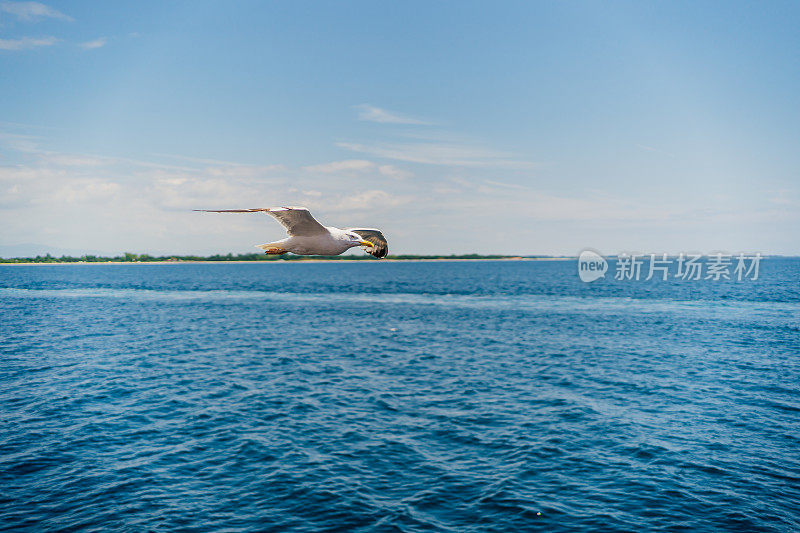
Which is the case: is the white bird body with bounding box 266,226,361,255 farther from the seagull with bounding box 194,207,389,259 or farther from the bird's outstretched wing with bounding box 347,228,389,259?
the bird's outstretched wing with bounding box 347,228,389,259

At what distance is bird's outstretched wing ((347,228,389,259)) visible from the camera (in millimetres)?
10044

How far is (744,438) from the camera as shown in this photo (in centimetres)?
2683

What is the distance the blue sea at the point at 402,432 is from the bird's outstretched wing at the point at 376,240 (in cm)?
1209

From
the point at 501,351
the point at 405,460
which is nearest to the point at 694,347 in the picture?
the point at 501,351

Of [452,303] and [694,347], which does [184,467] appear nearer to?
[694,347]

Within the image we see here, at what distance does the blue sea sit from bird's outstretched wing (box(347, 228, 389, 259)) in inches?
476

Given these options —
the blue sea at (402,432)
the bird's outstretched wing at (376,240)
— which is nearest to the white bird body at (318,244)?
the bird's outstretched wing at (376,240)

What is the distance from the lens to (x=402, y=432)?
27875mm

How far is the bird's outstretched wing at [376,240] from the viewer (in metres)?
10.0

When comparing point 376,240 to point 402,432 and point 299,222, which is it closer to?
point 299,222

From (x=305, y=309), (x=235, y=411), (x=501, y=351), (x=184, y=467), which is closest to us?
(x=184, y=467)

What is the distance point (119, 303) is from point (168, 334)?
1877 inches

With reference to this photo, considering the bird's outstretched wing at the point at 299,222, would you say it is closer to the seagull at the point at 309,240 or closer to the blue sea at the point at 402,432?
the seagull at the point at 309,240

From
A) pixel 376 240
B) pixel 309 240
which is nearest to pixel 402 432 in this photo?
pixel 376 240
